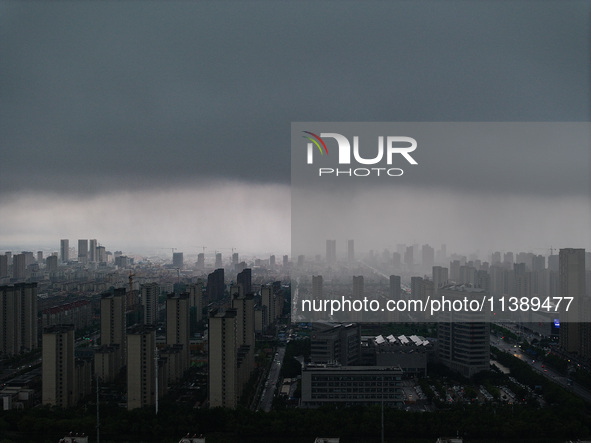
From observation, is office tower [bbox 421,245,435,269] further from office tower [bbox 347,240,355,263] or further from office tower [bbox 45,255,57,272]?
office tower [bbox 45,255,57,272]

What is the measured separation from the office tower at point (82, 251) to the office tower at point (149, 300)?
4.89 ft

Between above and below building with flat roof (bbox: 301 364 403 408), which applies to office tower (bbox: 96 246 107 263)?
above

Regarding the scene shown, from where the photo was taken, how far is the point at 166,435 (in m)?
4.26

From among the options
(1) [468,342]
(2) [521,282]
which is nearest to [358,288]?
(2) [521,282]

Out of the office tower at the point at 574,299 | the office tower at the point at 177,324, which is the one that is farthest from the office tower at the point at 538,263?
the office tower at the point at 177,324

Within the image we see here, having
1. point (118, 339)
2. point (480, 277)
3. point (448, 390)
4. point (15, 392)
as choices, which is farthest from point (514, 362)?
point (15, 392)

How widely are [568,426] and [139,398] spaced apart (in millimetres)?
4266

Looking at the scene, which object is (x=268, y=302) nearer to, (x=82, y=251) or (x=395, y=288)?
(x=82, y=251)

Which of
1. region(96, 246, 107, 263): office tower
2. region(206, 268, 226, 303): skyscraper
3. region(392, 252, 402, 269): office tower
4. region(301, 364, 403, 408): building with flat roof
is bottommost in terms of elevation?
region(301, 364, 403, 408): building with flat roof

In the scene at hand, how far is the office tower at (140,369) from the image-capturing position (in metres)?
5.23

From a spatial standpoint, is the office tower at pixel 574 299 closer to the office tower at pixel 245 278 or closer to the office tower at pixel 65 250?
the office tower at pixel 245 278

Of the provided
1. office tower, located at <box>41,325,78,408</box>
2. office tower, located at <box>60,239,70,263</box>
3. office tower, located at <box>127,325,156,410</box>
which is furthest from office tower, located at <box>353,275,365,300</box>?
office tower, located at <box>60,239,70,263</box>

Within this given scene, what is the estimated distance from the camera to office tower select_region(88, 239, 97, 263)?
9836mm

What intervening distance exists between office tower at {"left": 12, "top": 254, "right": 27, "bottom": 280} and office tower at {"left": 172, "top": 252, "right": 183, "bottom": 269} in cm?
301
